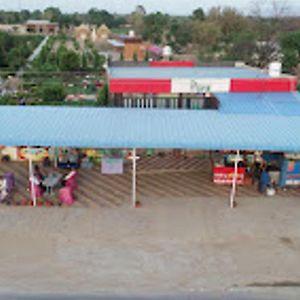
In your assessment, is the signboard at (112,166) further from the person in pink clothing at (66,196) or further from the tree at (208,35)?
the tree at (208,35)

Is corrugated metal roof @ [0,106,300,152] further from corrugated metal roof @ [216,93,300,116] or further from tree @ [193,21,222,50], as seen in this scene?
tree @ [193,21,222,50]

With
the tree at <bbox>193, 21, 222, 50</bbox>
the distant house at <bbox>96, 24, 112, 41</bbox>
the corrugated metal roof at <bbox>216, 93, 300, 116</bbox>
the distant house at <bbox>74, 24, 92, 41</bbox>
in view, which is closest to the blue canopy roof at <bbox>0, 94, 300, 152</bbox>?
the corrugated metal roof at <bbox>216, 93, 300, 116</bbox>

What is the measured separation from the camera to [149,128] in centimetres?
1288

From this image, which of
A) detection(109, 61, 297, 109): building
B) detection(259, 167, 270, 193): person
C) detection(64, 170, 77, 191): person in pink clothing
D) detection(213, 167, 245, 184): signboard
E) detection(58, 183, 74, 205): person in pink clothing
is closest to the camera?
detection(58, 183, 74, 205): person in pink clothing

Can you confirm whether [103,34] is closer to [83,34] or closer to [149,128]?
[83,34]

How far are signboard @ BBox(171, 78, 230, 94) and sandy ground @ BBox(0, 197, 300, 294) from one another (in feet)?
17.7

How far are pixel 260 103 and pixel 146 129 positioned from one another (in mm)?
5846

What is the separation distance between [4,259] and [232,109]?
31.0ft

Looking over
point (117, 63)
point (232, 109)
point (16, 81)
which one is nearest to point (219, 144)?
point (232, 109)

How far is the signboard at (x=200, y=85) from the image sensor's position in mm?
16859

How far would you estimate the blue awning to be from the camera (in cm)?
1172

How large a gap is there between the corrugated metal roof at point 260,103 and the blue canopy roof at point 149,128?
14cm

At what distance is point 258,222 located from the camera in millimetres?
12125

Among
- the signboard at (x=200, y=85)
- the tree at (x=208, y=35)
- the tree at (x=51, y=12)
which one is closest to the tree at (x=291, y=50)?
the tree at (x=208, y=35)
